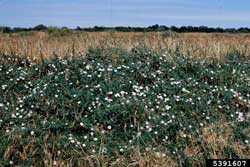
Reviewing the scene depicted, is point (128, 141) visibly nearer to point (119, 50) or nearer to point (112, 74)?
point (112, 74)

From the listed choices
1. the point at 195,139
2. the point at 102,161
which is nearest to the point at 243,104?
the point at 195,139

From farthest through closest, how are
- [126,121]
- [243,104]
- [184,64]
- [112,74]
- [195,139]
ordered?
[184,64]
[112,74]
[243,104]
[126,121]
[195,139]

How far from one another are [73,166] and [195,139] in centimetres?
153

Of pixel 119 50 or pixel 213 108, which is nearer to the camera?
pixel 213 108

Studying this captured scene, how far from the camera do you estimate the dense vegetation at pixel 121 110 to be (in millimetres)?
4879

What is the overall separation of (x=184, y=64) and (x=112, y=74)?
1.37m

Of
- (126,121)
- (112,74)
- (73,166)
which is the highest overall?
(112,74)

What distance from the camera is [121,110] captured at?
559 cm

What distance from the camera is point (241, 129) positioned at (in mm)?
5238

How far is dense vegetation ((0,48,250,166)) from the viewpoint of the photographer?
488 centimetres

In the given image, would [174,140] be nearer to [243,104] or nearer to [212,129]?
[212,129]

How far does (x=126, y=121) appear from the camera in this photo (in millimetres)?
5520

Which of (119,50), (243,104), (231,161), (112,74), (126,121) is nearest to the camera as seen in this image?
(231,161)

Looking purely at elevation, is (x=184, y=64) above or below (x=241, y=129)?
above
